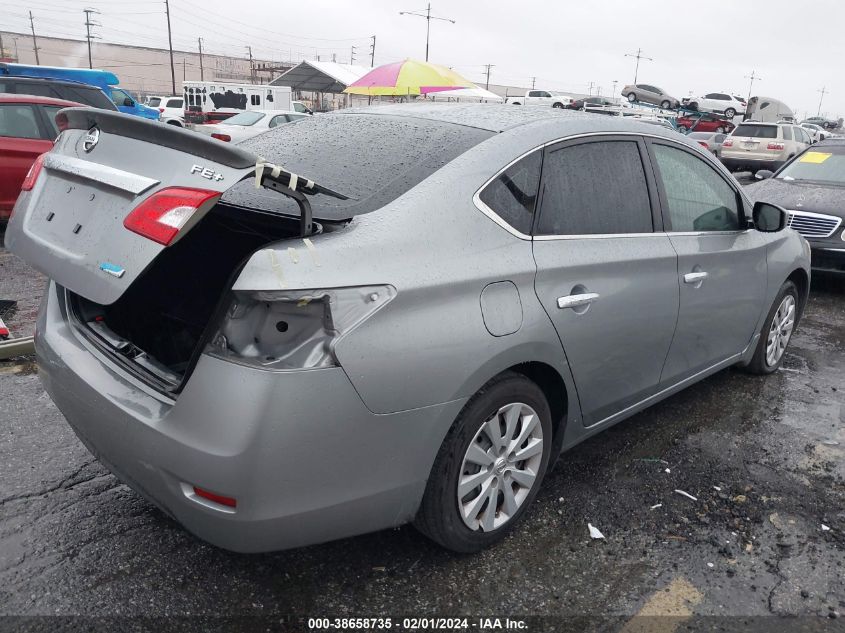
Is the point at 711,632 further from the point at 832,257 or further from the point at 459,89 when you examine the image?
the point at 459,89

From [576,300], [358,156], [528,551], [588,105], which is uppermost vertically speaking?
[358,156]

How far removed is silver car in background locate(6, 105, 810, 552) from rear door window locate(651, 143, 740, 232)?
32mm

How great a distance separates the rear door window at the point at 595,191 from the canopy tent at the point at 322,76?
1360 inches

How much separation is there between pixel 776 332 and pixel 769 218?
1.07m

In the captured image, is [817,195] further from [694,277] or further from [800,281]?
[694,277]

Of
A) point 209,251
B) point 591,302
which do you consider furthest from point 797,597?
point 209,251

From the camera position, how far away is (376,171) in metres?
2.54

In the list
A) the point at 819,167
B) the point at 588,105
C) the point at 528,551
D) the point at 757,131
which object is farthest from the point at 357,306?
the point at 588,105

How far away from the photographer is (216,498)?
1963 mm

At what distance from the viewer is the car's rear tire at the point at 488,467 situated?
232cm

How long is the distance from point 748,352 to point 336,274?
320 cm

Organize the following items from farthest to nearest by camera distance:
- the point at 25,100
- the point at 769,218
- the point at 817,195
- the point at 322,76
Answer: the point at 322,76, the point at 25,100, the point at 817,195, the point at 769,218

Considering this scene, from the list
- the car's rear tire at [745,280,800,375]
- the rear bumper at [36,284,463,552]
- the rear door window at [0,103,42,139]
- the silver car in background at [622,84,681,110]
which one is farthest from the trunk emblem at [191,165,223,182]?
the silver car in background at [622,84,681,110]

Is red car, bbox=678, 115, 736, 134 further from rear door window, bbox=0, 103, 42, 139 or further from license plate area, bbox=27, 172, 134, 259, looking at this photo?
license plate area, bbox=27, 172, 134, 259
